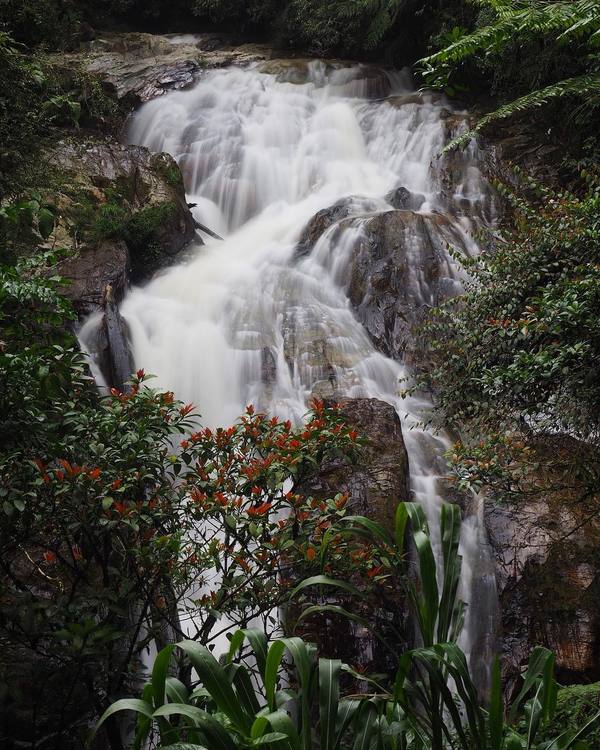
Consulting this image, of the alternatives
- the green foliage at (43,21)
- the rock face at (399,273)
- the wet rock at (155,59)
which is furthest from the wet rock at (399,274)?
the wet rock at (155,59)

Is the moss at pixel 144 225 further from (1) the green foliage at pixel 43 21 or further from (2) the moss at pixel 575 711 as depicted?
(2) the moss at pixel 575 711

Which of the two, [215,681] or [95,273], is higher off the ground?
[215,681]

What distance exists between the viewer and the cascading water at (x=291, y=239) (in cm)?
766

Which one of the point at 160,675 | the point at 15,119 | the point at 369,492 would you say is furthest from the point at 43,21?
the point at 160,675

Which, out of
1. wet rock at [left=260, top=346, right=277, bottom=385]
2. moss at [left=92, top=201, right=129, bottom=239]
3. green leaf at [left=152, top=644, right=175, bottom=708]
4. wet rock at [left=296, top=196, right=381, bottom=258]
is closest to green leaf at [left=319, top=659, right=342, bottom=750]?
green leaf at [left=152, top=644, right=175, bottom=708]

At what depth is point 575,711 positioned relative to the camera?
3074 mm

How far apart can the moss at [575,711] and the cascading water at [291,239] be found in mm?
1972

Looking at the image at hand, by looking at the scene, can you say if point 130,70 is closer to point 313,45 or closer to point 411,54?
point 313,45

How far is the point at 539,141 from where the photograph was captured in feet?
37.7

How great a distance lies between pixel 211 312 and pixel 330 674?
24.0 ft

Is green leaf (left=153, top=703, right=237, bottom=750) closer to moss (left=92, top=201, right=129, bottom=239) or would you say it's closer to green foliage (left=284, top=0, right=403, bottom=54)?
moss (left=92, top=201, right=129, bottom=239)

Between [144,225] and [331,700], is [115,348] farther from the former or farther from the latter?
[331,700]

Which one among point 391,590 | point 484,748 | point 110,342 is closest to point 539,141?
point 110,342

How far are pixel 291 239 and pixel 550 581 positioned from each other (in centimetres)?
716
